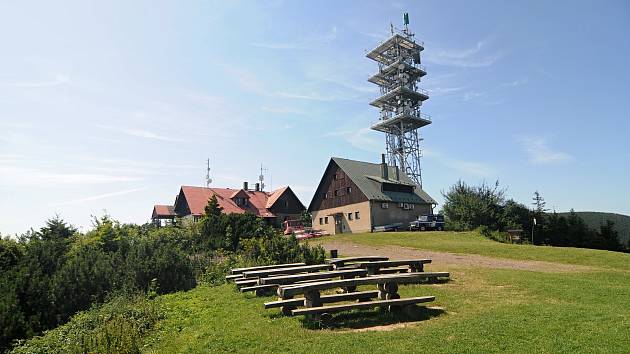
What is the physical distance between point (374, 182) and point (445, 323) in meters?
39.1

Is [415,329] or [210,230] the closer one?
[415,329]

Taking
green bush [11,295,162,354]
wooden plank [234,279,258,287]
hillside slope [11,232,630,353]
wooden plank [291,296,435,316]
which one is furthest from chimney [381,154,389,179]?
wooden plank [291,296,435,316]

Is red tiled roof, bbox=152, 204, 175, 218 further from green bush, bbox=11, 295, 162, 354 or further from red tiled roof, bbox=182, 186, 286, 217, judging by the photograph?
green bush, bbox=11, 295, 162, 354

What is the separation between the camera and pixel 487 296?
408 inches

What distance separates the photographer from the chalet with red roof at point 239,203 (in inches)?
2040

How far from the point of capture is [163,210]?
198ft

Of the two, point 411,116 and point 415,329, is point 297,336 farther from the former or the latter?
point 411,116

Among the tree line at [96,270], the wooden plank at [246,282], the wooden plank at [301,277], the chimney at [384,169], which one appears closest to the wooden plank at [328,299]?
the wooden plank at [301,277]

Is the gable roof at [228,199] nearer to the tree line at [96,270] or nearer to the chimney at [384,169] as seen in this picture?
the chimney at [384,169]

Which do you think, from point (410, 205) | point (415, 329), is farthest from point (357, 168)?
point (415, 329)

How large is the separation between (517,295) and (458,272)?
395 cm

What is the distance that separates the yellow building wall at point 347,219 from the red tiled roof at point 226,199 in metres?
8.54

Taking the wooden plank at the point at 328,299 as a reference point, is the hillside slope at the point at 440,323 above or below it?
below

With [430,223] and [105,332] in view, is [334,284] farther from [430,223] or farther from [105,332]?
[430,223]
